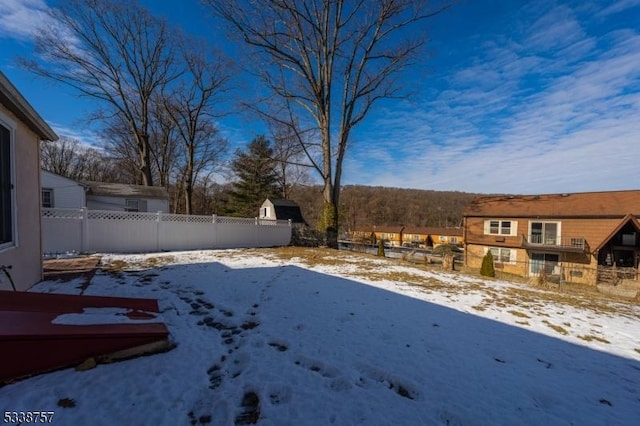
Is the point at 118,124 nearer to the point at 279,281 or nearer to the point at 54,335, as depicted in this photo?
the point at 279,281

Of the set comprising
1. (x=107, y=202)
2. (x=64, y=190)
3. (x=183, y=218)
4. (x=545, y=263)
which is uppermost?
(x=64, y=190)

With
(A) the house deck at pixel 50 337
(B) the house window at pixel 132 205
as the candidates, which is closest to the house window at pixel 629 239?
(A) the house deck at pixel 50 337

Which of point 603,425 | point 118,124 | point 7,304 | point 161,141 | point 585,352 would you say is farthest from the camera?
point 161,141

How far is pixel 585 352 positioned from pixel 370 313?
8.07ft

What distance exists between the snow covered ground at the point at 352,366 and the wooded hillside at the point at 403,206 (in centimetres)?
5555

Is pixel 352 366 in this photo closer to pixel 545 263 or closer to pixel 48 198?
pixel 48 198

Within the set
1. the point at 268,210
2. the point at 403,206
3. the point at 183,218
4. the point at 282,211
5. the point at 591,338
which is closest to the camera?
the point at 591,338

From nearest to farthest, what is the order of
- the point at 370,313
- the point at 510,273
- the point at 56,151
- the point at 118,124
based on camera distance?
the point at 370,313, the point at 510,273, the point at 118,124, the point at 56,151

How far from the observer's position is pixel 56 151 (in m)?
30.2

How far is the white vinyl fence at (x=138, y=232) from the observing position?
824cm

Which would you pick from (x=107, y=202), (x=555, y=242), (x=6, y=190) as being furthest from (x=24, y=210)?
(x=555, y=242)

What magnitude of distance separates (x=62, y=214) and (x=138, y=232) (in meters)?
2.01

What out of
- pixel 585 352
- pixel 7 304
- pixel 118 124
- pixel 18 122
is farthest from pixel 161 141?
pixel 585 352

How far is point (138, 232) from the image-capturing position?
9609 millimetres
